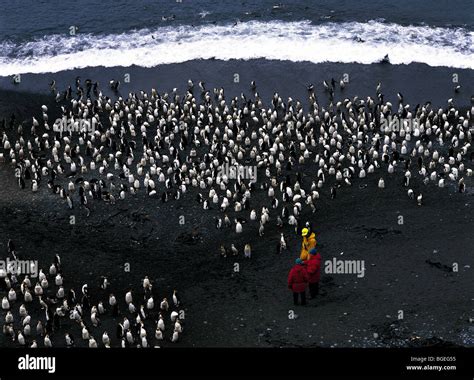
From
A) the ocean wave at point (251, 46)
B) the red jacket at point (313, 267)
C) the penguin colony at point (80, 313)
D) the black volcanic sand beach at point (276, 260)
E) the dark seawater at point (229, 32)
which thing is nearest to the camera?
the black volcanic sand beach at point (276, 260)

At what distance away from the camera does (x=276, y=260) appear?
41.6 meters

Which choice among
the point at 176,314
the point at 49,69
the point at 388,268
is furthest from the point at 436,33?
the point at 176,314

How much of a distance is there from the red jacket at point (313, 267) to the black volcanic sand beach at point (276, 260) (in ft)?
4.10

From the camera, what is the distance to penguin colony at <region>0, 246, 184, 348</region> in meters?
36.9

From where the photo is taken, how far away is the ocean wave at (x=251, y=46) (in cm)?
6656

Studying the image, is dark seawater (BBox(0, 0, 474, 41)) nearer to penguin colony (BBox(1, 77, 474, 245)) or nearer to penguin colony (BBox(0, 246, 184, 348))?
penguin colony (BBox(1, 77, 474, 245))

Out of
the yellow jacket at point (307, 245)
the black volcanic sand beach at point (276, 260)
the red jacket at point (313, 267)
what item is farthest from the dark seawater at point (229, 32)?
the red jacket at point (313, 267)

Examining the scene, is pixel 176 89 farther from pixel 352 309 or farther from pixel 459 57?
pixel 352 309

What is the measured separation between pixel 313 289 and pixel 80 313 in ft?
33.7

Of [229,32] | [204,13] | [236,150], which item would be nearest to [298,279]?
[236,150]

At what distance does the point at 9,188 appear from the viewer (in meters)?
49.2

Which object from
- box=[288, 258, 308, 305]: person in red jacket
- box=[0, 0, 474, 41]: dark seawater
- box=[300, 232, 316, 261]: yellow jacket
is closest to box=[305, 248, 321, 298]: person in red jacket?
box=[288, 258, 308, 305]: person in red jacket

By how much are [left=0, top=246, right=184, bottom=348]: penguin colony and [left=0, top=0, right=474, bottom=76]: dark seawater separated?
29.3 metres

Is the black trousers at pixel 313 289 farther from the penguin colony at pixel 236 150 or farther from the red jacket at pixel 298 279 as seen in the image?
the penguin colony at pixel 236 150
